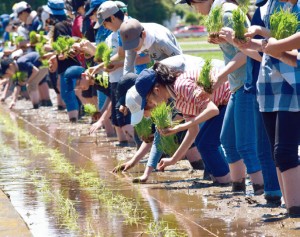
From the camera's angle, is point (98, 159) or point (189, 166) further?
point (98, 159)

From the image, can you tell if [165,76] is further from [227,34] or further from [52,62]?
[52,62]


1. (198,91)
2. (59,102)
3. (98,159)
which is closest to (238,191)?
(198,91)

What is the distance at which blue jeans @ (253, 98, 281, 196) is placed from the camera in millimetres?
8141

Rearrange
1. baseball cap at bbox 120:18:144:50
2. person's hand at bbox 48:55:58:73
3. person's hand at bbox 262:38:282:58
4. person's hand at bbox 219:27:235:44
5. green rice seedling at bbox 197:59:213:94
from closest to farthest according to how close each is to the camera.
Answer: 1. person's hand at bbox 262:38:282:58
2. person's hand at bbox 219:27:235:44
3. green rice seedling at bbox 197:59:213:94
4. baseball cap at bbox 120:18:144:50
5. person's hand at bbox 48:55:58:73

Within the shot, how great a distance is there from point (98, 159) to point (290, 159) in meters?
4.76

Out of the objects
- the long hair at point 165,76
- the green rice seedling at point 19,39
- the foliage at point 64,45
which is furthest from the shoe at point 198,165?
the green rice seedling at point 19,39

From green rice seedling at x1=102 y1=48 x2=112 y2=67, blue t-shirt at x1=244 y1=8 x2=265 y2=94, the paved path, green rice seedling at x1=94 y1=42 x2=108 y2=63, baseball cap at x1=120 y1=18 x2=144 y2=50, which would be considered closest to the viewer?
the paved path

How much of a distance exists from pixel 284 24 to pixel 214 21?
1.08 m

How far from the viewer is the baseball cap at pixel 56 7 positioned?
1681 cm

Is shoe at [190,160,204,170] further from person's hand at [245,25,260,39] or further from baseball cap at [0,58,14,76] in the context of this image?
baseball cap at [0,58,14,76]

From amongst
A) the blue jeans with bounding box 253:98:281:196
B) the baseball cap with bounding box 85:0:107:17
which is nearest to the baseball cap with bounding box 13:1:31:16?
the baseball cap with bounding box 85:0:107:17

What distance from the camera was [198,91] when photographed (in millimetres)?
8734

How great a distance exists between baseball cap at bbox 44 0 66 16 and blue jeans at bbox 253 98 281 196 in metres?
9.06

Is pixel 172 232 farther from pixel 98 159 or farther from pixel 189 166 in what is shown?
pixel 98 159
